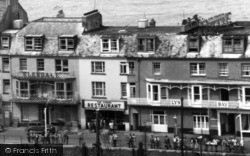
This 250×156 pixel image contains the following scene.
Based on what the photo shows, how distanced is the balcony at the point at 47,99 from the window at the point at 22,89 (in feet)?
0.48

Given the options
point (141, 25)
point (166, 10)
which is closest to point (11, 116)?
point (141, 25)

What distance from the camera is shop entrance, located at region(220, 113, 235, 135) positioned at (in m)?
108

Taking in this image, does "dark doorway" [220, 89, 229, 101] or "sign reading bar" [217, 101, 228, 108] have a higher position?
"dark doorway" [220, 89, 229, 101]

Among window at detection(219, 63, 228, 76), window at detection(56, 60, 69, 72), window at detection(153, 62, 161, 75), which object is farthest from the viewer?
window at detection(56, 60, 69, 72)

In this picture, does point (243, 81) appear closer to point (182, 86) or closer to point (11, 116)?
point (182, 86)

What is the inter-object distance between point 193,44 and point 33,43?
16525 millimetres

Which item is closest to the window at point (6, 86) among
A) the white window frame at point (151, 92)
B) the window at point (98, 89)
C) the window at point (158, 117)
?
the window at point (98, 89)

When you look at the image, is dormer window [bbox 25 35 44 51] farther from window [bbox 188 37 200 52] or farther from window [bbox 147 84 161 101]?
window [bbox 188 37 200 52]

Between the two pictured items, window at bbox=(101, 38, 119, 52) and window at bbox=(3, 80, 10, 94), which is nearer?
window at bbox=(101, 38, 119, 52)

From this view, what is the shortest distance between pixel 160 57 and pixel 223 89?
6.81 m

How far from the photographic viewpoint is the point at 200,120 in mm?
109438

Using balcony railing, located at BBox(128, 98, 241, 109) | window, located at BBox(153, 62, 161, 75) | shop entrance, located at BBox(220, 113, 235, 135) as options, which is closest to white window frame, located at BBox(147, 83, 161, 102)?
balcony railing, located at BBox(128, 98, 241, 109)

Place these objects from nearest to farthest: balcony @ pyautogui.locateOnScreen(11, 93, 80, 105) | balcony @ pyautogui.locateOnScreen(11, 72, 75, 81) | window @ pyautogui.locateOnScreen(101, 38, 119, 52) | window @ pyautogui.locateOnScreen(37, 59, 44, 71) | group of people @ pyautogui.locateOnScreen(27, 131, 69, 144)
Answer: group of people @ pyautogui.locateOnScreen(27, 131, 69, 144)
window @ pyautogui.locateOnScreen(101, 38, 119, 52)
balcony @ pyautogui.locateOnScreen(11, 93, 80, 105)
balcony @ pyautogui.locateOnScreen(11, 72, 75, 81)
window @ pyautogui.locateOnScreen(37, 59, 44, 71)

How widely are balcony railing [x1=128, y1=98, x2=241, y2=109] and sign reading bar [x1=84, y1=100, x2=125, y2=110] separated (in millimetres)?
1123
